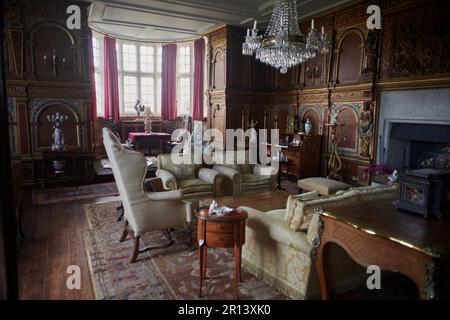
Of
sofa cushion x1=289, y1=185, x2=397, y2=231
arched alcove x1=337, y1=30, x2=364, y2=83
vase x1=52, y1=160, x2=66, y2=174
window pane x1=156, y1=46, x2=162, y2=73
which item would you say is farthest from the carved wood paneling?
window pane x1=156, y1=46, x2=162, y2=73

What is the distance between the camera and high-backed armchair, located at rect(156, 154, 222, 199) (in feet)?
14.4

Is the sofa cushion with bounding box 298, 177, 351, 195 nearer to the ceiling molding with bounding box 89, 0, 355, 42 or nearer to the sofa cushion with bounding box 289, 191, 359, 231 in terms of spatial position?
the sofa cushion with bounding box 289, 191, 359, 231

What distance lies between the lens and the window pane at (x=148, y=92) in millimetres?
10391

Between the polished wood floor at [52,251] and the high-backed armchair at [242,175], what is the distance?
2.08m

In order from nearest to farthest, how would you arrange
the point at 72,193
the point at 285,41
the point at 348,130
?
the point at 285,41 < the point at 72,193 < the point at 348,130

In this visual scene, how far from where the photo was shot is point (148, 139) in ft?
29.6

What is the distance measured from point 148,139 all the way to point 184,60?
3.18m

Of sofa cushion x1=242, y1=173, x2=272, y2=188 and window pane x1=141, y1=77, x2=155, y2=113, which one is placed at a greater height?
window pane x1=141, y1=77, x2=155, y2=113

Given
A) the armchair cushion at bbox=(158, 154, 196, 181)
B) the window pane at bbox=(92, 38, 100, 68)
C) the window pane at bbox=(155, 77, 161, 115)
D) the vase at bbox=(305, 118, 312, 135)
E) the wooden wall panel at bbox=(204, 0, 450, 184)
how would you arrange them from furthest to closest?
the window pane at bbox=(155, 77, 161, 115), the window pane at bbox=(92, 38, 100, 68), the vase at bbox=(305, 118, 312, 135), the wooden wall panel at bbox=(204, 0, 450, 184), the armchair cushion at bbox=(158, 154, 196, 181)

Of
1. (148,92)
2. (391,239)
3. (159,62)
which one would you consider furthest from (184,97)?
(391,239)

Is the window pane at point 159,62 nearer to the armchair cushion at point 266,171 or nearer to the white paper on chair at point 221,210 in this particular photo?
the armchair cushion at point 266,171

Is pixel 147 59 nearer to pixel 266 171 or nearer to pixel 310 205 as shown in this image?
pixel 266 171

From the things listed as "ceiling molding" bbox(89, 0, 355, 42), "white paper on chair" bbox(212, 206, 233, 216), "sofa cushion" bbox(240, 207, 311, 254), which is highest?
"ceiling molding" bbox(89, 0, 355, 42)

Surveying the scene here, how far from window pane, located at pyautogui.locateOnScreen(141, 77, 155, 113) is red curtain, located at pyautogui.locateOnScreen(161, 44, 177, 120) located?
47 centimetres
